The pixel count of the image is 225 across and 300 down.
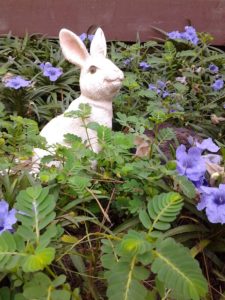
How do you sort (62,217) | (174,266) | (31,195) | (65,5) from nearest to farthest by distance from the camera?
(174,266)
(31,195)
(62,217)
(65,5)

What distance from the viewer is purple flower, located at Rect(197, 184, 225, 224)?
3.86 feet

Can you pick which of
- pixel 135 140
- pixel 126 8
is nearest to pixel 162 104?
pixel 135 140

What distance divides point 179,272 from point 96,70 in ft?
4.33

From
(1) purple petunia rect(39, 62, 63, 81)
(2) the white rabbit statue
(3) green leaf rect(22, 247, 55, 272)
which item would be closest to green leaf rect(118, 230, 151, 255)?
(3) green leaf rect(22, 247, 55, 272)

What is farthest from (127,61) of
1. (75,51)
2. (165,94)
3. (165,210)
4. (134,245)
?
(134,245)

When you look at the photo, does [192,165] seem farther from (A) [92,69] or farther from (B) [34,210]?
(A) [92,69]

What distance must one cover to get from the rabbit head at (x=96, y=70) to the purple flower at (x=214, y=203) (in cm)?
96

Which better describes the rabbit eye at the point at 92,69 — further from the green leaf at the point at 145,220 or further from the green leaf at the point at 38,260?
the green leaf at the point at 38,260

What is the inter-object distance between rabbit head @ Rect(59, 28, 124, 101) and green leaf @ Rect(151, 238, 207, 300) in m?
1.17

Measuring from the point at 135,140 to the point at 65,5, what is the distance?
279 centimetres

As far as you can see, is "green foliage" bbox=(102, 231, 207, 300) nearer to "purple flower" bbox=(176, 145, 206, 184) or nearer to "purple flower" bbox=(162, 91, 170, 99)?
"purple flower" bbox=(176, 145, 206, 184)

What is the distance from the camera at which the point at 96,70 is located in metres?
2.13

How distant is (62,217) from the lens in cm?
131

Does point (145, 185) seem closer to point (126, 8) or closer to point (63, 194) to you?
point (63, 194)
